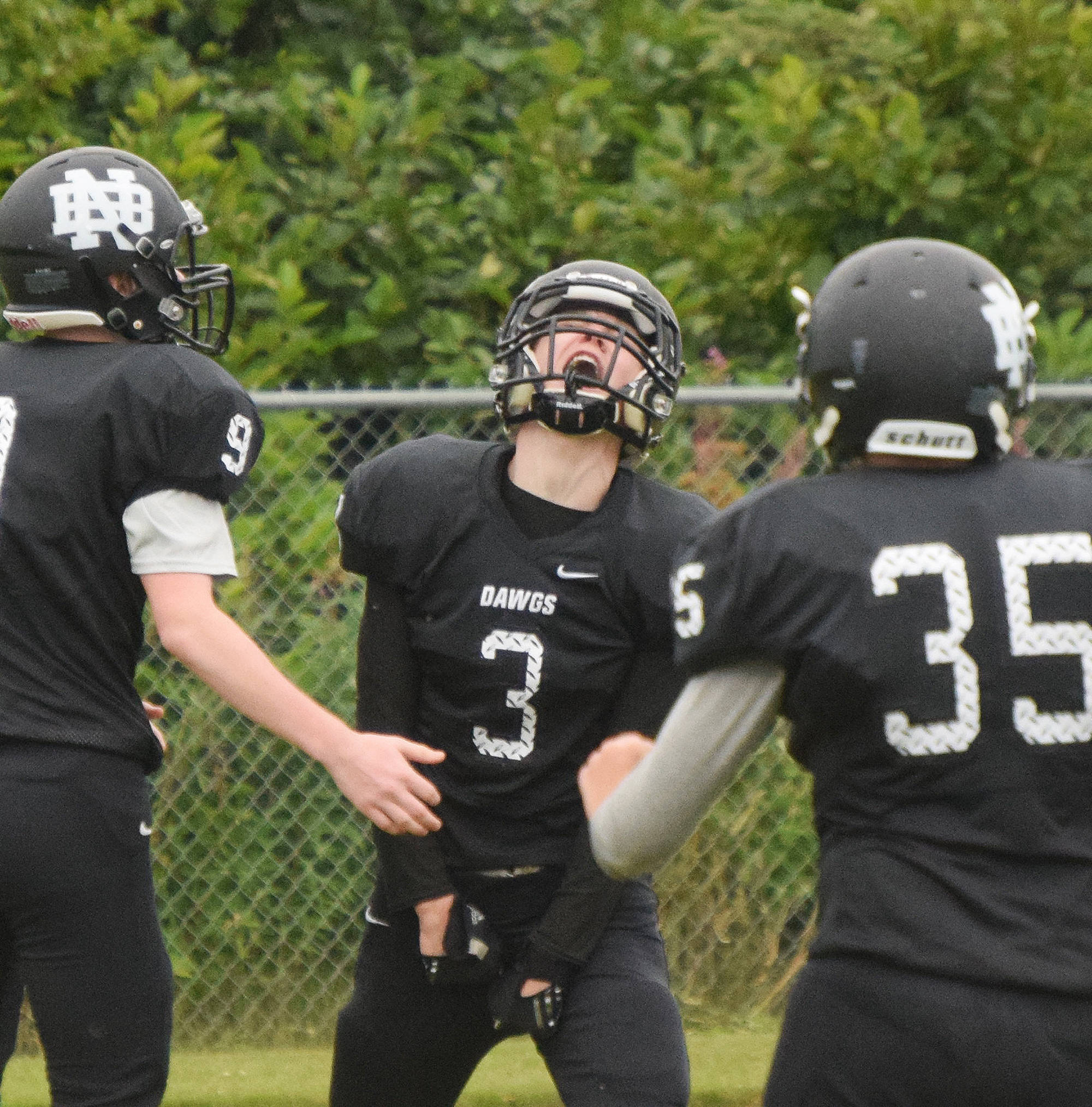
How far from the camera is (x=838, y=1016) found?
2.14m

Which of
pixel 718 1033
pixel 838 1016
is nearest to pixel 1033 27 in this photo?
pixel 718 1033

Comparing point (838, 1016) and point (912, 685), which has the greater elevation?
point (912, 685)

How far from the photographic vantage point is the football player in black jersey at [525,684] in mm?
3004

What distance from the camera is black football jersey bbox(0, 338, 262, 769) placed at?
9.23 feet

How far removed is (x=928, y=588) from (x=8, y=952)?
1691 mm

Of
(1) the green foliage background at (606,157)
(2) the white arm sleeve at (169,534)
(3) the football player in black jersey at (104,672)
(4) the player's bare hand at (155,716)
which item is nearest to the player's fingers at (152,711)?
(4) the player's bare hand at (155,716)

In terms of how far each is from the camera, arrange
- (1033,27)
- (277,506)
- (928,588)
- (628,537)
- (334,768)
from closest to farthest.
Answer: (928,588)
(334,768)
(628,537)
(277,506)
(1033,27)

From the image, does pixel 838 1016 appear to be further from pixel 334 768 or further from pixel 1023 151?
pixel 1023 151

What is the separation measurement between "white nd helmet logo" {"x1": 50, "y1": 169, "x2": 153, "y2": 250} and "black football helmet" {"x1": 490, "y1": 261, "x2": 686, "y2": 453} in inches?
26.3

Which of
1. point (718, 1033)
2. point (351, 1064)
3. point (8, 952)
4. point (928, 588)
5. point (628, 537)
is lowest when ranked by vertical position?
point (718, 1033)

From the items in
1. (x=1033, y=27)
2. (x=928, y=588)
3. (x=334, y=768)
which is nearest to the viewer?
(x=928, y=588)

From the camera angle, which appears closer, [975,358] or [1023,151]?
[975,358]

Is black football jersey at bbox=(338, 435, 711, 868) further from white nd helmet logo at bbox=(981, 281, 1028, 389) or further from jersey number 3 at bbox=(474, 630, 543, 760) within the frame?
Result: white nd helmet logo at bbox=(981, 281, 1028, 389)

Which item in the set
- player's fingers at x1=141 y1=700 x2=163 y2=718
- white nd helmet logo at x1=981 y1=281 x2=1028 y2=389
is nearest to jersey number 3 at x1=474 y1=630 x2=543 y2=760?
player's fingers at x1=141 y1=700 x2=163 y2=718
